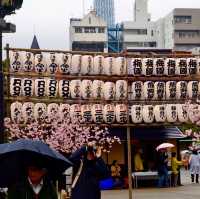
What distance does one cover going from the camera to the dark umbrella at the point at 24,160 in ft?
20.9

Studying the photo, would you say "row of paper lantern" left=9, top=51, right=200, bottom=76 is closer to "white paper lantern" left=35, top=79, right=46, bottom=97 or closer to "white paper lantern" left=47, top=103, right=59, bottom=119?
"white paper lantern" left=35, top=79, right=46, bottom=97

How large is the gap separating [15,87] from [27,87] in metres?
0.40

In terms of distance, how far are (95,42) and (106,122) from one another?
7761cm

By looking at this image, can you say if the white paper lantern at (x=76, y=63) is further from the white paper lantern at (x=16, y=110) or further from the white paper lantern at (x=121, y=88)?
the white paper lantern at (x=16, y=110)

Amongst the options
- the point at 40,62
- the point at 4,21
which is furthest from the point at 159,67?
the point at 4,21

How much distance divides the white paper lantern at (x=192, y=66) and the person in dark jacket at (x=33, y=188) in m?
15.1

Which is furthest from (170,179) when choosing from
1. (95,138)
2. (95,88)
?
(95,88)

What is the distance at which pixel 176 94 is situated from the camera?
69.2ft

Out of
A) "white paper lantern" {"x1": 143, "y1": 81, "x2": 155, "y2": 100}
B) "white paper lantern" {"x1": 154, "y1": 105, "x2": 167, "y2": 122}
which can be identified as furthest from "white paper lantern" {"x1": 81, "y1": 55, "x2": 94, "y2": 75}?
"white paper lantern" {"x1": 154, "y1": 105, "x2": 167, "y2": 122}

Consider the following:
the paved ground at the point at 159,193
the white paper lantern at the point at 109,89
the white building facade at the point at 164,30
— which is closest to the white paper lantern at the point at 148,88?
the white paper lantern at the point at 109,89

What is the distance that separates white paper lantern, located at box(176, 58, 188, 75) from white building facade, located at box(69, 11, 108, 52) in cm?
7642

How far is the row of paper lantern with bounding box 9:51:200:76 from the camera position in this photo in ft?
63.6

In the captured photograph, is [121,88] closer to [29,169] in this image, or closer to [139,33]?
[29,169]

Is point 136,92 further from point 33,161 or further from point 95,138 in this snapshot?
point 33,161
